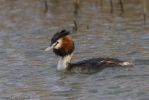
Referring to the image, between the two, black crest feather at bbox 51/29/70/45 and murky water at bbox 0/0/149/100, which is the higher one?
black crest feather at bbox 51/29/70/45

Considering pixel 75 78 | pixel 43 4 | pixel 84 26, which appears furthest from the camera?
pixel 43 4

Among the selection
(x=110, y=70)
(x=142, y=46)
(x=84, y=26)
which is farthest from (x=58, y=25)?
(x=110, y=70)

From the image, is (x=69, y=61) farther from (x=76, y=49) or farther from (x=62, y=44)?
(x=76, y=49)

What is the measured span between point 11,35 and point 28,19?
5.13 feet

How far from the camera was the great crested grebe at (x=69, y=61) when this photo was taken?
460 inches

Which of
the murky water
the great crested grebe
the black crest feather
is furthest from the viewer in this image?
the black crest feather

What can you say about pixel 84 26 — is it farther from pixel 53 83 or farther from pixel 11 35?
pixel 53 83

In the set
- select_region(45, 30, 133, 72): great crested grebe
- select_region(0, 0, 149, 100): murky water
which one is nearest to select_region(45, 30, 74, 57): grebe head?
select_region(45, 30, 133, 72): great crested grebe

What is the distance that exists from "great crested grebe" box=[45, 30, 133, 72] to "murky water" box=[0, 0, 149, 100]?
159 millimetres

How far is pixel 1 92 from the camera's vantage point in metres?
10.7

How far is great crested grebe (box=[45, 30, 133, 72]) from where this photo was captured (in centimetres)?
1167

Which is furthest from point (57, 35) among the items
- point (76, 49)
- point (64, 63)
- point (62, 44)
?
point (76, 49)

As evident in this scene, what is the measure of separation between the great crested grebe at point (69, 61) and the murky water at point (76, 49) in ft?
0.52

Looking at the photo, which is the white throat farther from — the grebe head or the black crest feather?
the black crest feather
